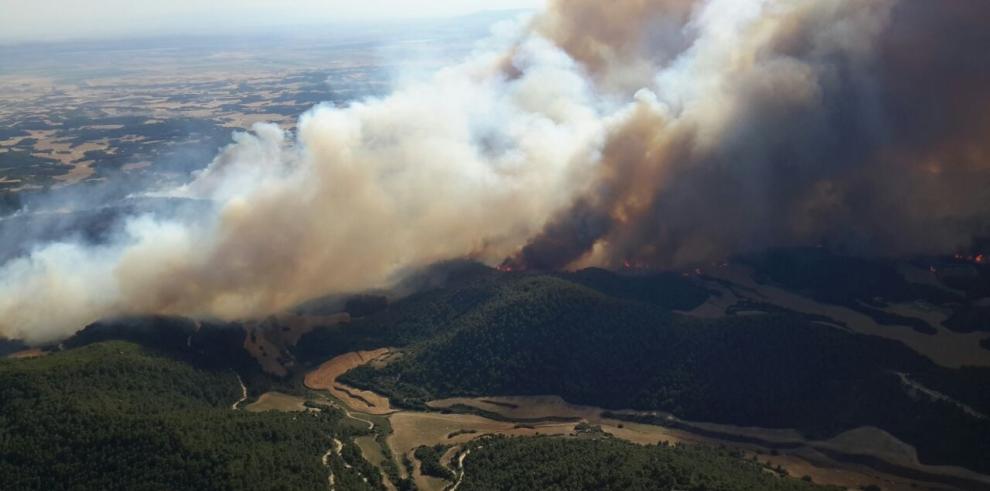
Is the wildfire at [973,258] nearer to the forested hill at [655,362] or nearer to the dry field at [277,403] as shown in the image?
the forested hill at [655,362]

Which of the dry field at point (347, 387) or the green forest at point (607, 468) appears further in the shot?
the dry field at point (347, 387)

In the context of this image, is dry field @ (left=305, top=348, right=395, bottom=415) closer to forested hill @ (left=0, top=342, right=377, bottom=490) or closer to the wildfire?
forested hill @ (left=0, top=342, right=377, bottom=490)

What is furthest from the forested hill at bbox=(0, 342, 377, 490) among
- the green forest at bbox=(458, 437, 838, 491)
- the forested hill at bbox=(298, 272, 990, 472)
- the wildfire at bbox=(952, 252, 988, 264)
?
the wildfire at bbox=(952, 252, 988, 264)

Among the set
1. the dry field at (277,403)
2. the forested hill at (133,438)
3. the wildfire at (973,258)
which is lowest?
the dry field at (277,403)

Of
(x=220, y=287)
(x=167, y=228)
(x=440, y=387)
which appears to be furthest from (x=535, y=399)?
(x=167, y=228)

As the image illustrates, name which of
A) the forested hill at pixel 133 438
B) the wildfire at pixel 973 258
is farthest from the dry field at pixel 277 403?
the wildfire at pixel 973 258

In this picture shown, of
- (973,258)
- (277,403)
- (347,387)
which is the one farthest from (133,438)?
(973,258)

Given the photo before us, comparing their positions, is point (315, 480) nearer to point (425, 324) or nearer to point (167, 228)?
point (425, 324)
